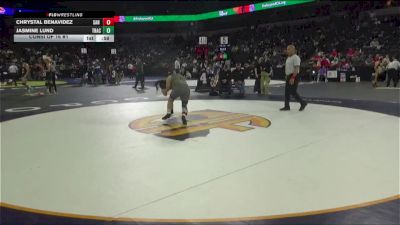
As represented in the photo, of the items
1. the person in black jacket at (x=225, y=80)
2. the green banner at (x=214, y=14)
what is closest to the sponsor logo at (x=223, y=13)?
the green banner at (x=214, y=14)

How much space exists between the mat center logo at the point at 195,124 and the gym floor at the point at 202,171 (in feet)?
0.07

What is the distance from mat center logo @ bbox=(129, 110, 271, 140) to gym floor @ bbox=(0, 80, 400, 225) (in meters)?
0.02

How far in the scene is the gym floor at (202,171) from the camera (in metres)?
3.17

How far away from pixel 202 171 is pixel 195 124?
3.11 meters

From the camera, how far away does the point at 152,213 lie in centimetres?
316

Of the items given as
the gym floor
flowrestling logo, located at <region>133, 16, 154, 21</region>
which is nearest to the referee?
the gym floor

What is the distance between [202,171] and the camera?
4340 mm

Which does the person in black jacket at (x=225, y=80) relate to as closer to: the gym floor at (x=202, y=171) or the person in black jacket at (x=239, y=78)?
the person in black jacket at (x=239, y=78)

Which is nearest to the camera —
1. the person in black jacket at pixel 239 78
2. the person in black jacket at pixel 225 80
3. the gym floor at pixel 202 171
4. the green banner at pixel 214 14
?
the gym floor at pixel 202 171

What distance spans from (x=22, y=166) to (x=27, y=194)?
114 cm

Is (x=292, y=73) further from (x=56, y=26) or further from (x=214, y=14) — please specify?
(x=214, y=14)

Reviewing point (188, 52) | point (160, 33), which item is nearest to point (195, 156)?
point (188, 52)

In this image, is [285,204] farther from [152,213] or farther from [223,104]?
[223,104]

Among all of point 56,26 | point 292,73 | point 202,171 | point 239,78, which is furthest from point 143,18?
point 202,171
